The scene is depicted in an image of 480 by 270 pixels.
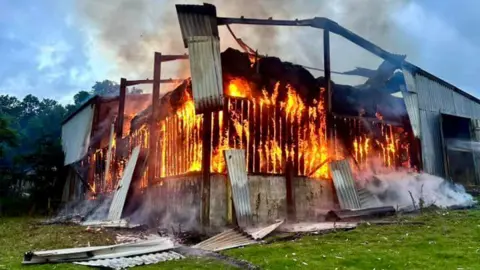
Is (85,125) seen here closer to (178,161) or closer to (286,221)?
(178,161)

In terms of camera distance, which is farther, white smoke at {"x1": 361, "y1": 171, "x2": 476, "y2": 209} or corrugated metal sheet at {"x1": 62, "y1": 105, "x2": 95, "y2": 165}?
corrugated metal sheet at {"x1": 62, "y1": 105, "x2": 95, "y2": 165}

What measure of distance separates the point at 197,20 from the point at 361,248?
949 cm

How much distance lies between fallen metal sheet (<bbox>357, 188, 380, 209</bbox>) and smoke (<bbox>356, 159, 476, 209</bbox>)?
35cm

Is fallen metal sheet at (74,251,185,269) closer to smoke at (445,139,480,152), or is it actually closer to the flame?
the flame

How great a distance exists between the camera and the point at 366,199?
53.3 ft

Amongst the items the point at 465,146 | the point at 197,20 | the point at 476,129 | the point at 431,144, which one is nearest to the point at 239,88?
the point at 197,20

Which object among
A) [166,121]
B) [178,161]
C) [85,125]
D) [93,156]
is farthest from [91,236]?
[85,125]

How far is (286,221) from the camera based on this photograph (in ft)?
48.2

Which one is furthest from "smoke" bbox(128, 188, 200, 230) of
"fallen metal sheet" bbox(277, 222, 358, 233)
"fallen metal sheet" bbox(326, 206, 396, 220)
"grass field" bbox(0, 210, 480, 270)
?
"fallen metal sheet" bbox(326, 206, 396, 220)

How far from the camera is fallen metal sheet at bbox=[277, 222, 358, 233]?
1279 cm

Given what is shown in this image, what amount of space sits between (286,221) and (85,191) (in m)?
17.2

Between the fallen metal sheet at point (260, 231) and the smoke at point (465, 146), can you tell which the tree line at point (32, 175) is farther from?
the smoke at point (465, 146)

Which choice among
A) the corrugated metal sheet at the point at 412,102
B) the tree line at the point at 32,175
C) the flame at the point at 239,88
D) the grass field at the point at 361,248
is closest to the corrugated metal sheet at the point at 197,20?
the flame at the point at 239,88

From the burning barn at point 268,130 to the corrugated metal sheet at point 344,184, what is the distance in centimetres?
45
